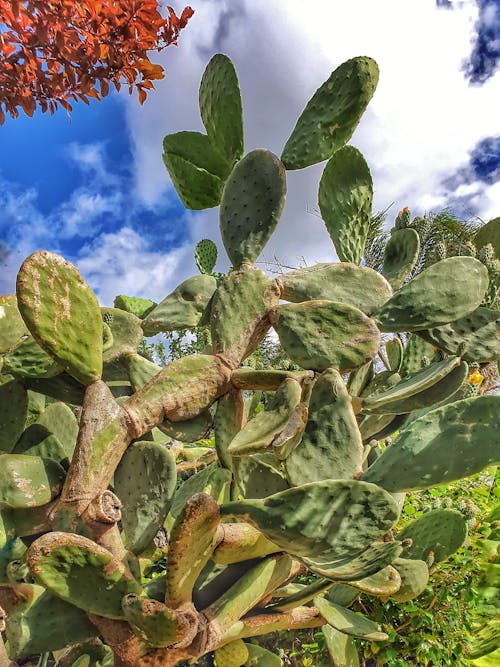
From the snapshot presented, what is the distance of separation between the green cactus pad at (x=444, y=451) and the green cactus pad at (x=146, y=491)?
0.49 meters

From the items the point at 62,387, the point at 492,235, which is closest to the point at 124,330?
the point at 62,387

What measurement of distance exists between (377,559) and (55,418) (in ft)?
2.98

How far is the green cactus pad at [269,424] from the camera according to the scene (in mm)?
1054

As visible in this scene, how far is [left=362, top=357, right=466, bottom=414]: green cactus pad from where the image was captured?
1.38m

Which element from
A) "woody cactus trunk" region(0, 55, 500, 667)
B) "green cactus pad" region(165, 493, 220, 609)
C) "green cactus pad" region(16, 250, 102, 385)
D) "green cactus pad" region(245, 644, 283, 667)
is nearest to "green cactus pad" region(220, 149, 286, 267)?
"woody cactus trunk" region(0, 55, 500, 667)

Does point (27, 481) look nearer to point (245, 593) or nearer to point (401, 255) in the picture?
point (245, 593)

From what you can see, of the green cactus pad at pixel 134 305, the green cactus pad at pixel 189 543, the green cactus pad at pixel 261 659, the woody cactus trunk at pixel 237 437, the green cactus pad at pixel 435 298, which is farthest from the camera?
the green cactus pad at pixel 134 305

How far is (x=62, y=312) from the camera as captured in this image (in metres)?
1.12

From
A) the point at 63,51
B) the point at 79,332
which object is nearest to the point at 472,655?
the point at 79,332

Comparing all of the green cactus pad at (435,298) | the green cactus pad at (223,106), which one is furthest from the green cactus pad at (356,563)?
the green cactus pad at (223,106)

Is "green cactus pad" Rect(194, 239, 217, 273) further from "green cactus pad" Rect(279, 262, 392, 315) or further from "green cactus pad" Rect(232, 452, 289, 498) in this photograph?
"green cactus pad" Rect(232, 452, 289, 498)

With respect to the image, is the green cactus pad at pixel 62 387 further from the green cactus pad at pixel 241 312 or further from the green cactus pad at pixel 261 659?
the green cactus pad at pixel 261 659

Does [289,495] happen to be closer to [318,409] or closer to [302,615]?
[318,409]

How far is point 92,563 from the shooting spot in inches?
39.4
